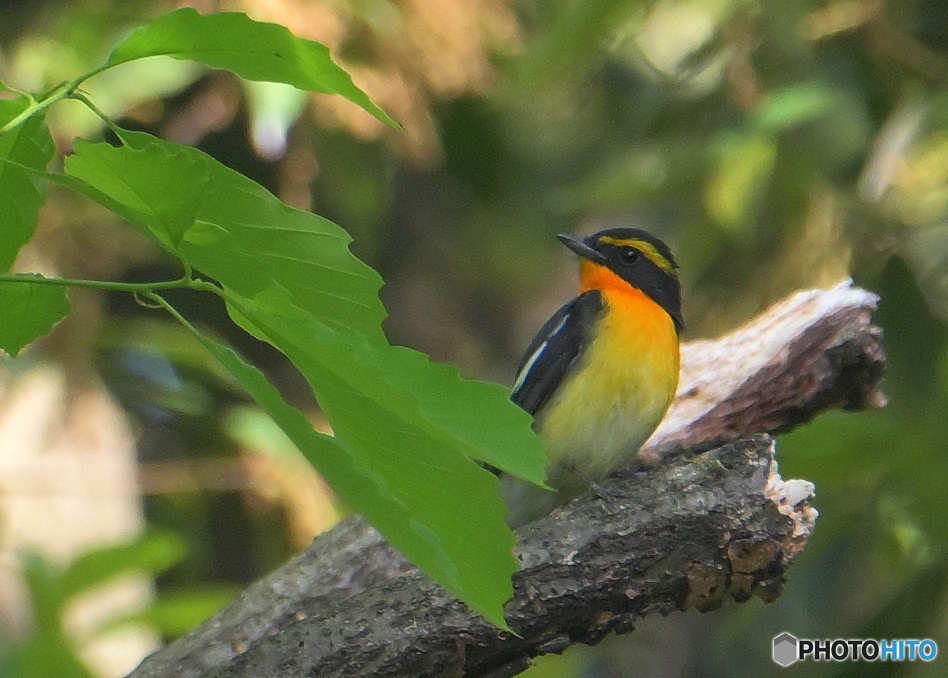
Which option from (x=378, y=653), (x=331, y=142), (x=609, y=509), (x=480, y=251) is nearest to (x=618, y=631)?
(x=609, y=509)

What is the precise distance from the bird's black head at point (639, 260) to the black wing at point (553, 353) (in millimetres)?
279

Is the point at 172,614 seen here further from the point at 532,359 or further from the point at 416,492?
the point at 416,492

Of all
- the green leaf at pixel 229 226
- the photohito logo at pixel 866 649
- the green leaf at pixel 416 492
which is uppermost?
the photohito logo at pixel 866 649

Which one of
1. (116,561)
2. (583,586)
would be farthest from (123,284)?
(116,561)

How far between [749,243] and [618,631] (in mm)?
3728

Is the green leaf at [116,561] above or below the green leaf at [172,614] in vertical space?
above

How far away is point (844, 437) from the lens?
4.17 m

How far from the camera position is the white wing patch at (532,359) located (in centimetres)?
448

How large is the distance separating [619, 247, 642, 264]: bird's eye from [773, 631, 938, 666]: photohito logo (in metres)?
1.97

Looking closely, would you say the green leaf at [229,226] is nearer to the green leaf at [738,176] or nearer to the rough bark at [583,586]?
the rough bark at [583,586]

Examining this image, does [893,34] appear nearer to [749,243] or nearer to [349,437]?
[749,243]

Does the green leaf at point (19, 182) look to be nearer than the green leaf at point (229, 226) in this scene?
No

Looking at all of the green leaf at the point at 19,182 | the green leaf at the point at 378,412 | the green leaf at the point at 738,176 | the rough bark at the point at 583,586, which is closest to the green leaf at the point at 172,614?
the rough bark at the point at 583,586

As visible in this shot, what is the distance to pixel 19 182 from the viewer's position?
1730 millimetres
